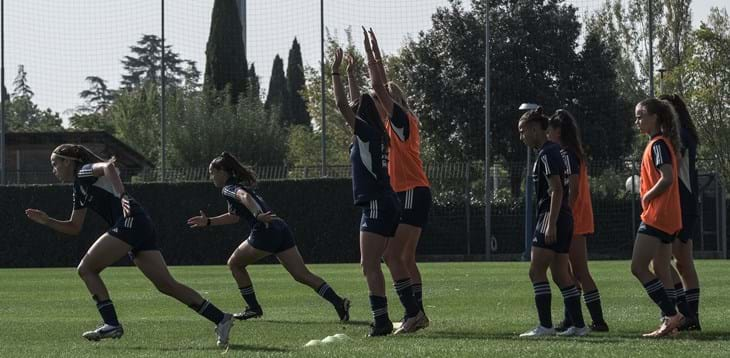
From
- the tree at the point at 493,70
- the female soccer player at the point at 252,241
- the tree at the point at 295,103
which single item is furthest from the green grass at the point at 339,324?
the tree at the point at 295,103

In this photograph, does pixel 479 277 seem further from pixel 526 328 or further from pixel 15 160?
pixel 15 160

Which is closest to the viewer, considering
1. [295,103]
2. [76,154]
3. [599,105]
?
[76,154]

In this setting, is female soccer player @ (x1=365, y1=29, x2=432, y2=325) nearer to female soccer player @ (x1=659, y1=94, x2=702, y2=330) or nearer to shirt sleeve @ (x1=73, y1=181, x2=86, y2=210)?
female soccer player @ (x1=659, y1=94, x2=702, y2=330)

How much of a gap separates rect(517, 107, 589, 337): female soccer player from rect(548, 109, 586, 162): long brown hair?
29cm

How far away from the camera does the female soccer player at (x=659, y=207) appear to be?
35.4 ft

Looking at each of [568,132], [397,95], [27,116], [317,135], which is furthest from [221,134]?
[27,116]

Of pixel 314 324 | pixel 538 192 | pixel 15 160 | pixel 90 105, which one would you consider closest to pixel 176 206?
pixel 15 160

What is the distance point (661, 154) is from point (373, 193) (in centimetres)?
242

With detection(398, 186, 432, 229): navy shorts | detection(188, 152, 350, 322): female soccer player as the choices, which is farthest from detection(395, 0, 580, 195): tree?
detection(398, 186, 432, 229): navy shorts

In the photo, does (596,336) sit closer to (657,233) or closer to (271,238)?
(657,233)

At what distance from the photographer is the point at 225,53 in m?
56.0

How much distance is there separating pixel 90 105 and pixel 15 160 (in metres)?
82.6

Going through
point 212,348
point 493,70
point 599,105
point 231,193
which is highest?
point 493,70

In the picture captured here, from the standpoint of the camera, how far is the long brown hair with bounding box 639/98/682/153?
10.9 metres
